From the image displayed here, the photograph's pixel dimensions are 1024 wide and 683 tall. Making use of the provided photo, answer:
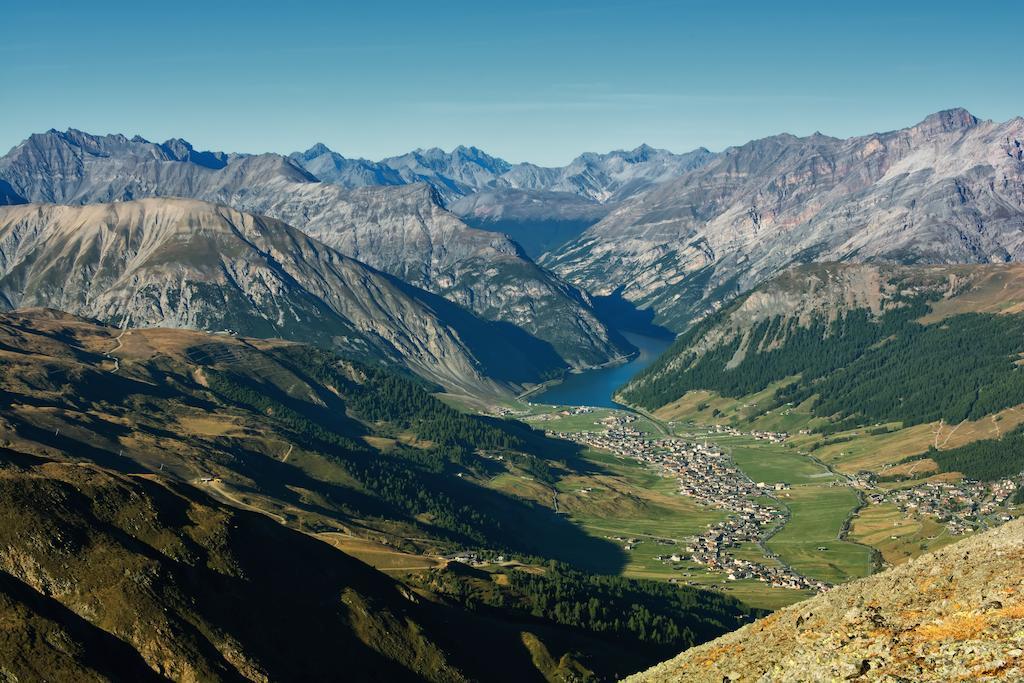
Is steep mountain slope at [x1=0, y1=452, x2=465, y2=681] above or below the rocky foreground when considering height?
below

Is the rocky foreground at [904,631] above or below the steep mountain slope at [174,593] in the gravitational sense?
above

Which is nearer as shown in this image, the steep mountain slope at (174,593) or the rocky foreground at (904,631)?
the rocky foreground at (904,631)

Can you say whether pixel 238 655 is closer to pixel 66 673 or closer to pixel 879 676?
pixel 66 673

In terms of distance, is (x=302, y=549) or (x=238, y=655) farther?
(x=302, y=549)

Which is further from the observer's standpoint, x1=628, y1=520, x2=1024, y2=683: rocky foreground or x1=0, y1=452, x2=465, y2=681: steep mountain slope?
x1=0, y1=452, x2=465, y2=681: steep mountain slope

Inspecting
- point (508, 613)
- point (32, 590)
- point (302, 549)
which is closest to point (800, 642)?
point (32, 590)

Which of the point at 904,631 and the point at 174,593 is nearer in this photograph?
the point at 904,631

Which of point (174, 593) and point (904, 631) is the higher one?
point (904, 631)

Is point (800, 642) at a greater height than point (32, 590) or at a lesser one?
greater
